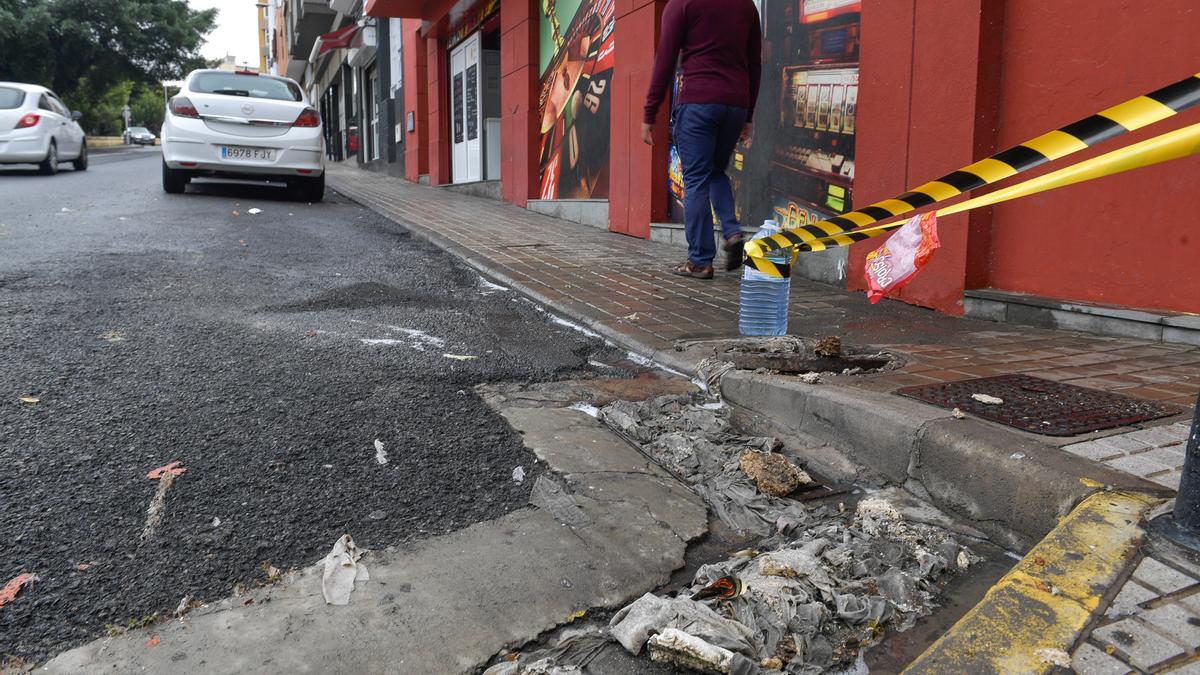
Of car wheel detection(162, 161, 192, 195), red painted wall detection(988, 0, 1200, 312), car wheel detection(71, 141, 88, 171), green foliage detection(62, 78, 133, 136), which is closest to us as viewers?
red painted wall detection(988, 0, 1200, 312)

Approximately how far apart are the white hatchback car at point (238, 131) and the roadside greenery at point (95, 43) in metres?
32.5

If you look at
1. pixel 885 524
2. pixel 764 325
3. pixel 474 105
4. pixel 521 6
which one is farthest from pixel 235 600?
pixel 474 105

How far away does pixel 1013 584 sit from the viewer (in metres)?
1.82

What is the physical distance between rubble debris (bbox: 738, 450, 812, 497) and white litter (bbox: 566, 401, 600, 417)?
74cm

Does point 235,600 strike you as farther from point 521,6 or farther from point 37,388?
point 521,6

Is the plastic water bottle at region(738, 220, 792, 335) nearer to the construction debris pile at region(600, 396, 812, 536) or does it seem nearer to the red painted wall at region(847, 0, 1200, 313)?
the construction debris pile at region(600, 396, 812, 536)

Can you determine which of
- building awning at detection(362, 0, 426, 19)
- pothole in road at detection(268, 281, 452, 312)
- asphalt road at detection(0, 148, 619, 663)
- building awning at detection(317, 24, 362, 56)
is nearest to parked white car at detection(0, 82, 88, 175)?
building awning at detection(362, 0, 426, 19)

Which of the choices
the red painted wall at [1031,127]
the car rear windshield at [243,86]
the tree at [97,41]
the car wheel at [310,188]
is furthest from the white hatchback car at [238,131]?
the tree at [97,41]

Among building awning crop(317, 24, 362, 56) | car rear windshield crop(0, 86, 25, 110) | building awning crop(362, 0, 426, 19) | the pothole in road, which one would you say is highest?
building awning crop(317, 24, 362, 56)

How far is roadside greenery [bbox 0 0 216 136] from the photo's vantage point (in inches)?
1436

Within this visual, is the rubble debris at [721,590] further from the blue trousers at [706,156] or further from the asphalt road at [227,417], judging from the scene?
the blue trousers at [706,156]

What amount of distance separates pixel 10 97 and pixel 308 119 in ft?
28.0

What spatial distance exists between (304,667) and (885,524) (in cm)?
154

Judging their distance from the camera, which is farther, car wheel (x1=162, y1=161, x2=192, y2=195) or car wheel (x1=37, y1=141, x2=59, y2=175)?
car wheel (x1=37, y1=141, x2=59, y2=175)
